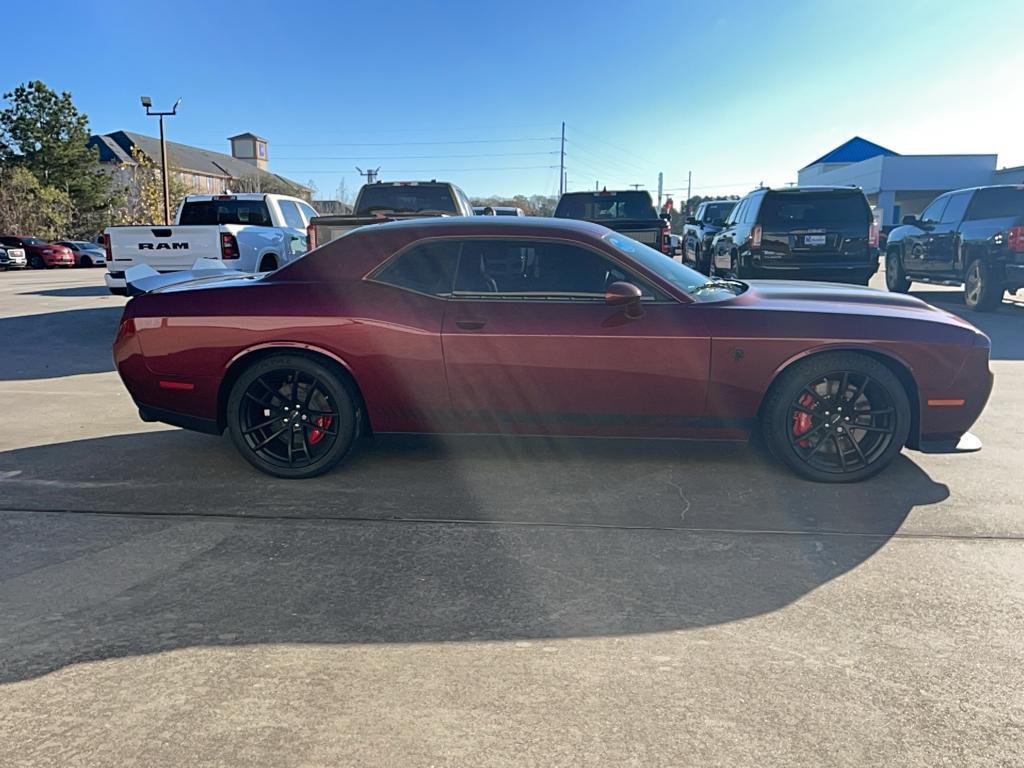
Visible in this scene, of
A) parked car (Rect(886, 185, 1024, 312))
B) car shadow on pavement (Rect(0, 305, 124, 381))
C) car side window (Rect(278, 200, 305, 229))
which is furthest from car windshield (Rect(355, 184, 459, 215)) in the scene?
parked car (Rect(886, 185, 1024, 312))

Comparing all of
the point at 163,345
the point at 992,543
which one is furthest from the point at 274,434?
the point at 992,543

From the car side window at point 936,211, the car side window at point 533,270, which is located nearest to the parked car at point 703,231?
the car side window at point 936,211

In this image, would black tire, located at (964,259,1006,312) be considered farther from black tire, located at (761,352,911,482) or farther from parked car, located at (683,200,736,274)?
black tire, located at (761,352,911,482)

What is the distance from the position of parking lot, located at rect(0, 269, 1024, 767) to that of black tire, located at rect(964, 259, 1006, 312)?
7946mm

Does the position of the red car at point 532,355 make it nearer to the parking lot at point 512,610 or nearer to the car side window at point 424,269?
the car side window at point 424,269

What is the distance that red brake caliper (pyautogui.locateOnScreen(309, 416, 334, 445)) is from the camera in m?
4.39

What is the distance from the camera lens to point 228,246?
941cm

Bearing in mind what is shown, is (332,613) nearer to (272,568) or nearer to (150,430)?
(272,568)

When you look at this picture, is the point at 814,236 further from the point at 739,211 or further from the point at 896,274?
the point at 896,274

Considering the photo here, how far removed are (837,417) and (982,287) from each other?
9367 mm

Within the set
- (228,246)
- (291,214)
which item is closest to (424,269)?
(228,246)

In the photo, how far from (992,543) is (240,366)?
4.13 m

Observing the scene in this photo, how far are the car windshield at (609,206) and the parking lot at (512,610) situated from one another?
27.1ft

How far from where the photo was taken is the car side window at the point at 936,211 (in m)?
13.1
